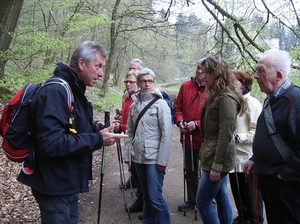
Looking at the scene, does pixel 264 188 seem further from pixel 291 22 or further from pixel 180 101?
pixel 291 22

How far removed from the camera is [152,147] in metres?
3.37

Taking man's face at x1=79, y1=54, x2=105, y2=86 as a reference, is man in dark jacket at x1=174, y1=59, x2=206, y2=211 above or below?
below

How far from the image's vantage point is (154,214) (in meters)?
3.48

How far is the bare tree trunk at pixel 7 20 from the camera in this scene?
6559 mm

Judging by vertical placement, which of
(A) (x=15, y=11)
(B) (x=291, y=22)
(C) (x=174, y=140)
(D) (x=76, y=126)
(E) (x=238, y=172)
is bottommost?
(C) (x=174, y=140)

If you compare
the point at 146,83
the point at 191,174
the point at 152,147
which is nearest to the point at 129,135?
the point at 152,147

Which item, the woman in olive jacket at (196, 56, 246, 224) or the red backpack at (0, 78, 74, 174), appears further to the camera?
the woman in olive jacket at (196, 56, 246, 224)

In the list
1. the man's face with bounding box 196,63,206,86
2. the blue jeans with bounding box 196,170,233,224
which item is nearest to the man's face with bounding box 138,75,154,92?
the man's face with bounding box 196,63,206,86

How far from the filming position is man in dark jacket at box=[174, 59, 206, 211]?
4.10m

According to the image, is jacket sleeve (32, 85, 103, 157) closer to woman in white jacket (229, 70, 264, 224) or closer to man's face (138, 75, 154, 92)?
man's face (138, 75, 154, 92)

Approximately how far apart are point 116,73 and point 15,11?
17186 mm

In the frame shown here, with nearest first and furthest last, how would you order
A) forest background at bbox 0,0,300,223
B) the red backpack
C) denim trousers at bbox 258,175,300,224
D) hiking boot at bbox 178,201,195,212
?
1. the red backpack
2. denim trousers at bbox 258,175,300,224
3. hiking boot at bbox 178,201,195,212
4. forest background at bbox 0,0,300,223

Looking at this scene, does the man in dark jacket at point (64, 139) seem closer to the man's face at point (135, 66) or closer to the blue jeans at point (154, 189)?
the blue jeans at point (154, 189)

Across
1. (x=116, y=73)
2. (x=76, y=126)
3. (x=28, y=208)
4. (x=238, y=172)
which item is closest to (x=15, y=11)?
(x=28, y=208)
